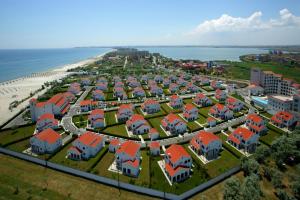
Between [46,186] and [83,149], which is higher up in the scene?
[83,149]

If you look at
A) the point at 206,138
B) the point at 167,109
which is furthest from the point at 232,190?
the point at 167,109

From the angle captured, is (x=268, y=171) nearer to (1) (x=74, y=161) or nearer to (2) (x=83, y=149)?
(2) (x=83, y=149)

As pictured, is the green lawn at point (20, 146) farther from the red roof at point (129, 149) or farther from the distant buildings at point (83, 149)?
the red roof at point (129, 149)

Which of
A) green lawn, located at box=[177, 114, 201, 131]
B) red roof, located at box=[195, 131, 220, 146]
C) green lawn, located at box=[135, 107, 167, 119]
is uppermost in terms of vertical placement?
red roof, located at box=[195, 131, 220, 146]

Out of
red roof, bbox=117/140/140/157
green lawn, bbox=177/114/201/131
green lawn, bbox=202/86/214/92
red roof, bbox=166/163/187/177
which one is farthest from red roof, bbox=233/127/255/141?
green lawn, bbox=202/86/214/92

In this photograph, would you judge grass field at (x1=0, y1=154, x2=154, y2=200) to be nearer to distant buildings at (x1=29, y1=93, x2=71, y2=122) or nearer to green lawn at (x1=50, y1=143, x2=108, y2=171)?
green lawn at (x1=50, y1=143, x2=108, y2=171)

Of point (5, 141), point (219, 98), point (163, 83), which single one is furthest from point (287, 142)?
point (163, 83)
